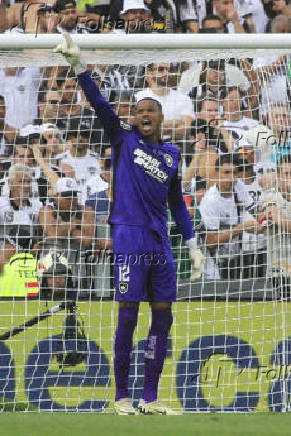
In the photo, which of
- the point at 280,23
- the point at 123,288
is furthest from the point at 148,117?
the point at 280,23

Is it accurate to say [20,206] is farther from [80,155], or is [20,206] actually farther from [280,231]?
[280,231]

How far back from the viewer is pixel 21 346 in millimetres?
6672

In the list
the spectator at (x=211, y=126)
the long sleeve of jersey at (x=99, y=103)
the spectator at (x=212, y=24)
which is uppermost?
the spectator at (x=212, y=24)

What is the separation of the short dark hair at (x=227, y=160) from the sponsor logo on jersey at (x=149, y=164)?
5.33 ft

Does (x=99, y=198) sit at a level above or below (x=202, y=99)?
below

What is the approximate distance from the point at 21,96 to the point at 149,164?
2.38 m

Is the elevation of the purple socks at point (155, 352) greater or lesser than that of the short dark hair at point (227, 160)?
lesser

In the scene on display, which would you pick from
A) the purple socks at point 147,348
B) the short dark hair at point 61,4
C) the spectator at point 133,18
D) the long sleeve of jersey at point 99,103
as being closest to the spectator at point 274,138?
the long sleeve of jersey at point 99,103

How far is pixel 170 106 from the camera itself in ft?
22.9

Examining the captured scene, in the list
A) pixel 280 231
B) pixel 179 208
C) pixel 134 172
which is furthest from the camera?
pixel 280 231

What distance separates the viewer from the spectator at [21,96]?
7098 millimetres

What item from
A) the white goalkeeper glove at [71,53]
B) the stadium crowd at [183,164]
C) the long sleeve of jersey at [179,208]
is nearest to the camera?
the white goalkeeper glove at [71,53]

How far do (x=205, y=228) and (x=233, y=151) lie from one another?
2.20 feet

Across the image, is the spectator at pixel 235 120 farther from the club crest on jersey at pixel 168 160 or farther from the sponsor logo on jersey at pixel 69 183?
the club crest on jersey at pixel 168 160
